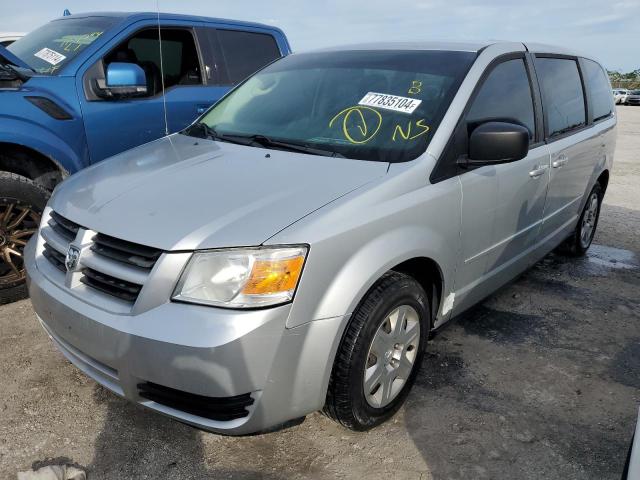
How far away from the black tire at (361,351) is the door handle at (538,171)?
1.27 metres

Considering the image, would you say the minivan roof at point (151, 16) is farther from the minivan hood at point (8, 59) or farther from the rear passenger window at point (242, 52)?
the minivan hood at point (8, 59)

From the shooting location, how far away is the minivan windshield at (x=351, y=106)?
8.50 feet

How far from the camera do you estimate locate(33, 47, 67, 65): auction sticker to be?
3893 mm

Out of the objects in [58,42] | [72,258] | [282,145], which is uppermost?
[58,42]

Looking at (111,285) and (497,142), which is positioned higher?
(497,142)

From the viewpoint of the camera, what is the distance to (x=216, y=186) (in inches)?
90.5

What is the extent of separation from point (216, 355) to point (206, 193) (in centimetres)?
72

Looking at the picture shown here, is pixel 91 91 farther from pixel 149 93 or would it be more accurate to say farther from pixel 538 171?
pixel 538 171

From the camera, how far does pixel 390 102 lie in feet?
9.05

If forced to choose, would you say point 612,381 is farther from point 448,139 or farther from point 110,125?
point 110,125

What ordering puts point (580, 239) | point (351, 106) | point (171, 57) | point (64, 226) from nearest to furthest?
point (64, 226)
point (351, 106)
point (171, 57)
point (580, 239)

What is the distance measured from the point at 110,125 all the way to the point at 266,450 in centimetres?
259

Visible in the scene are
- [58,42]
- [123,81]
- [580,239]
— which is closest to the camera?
[123,81]

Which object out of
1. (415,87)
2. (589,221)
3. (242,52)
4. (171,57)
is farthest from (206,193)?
(589,221)
